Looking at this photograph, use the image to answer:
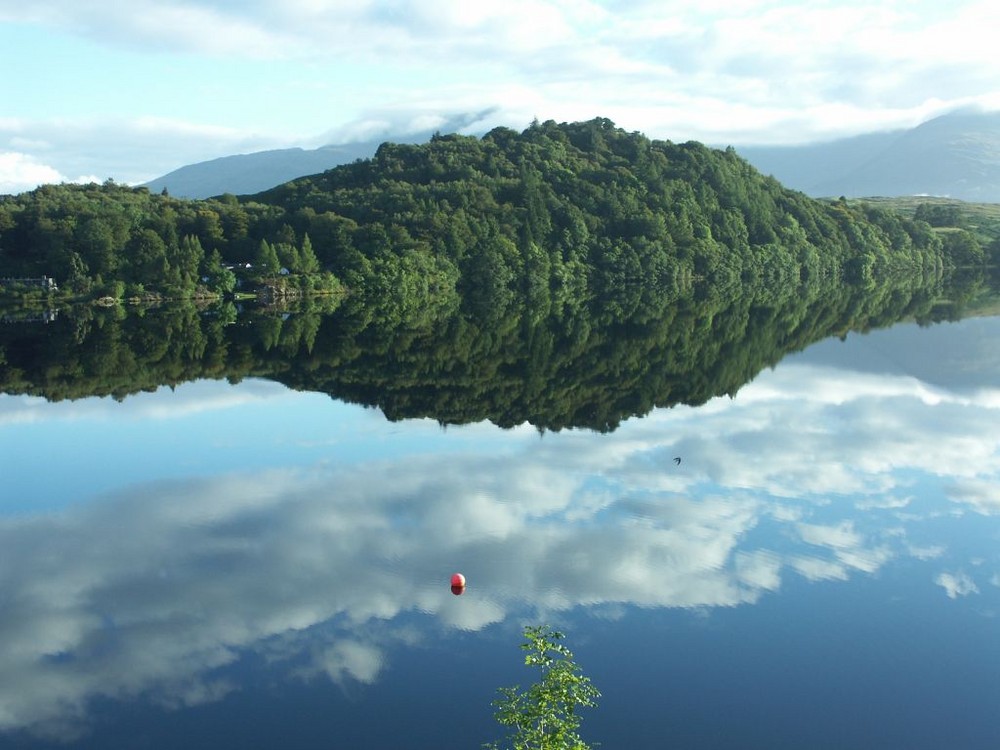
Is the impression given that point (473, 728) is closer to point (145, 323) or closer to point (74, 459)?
point (74, 459)

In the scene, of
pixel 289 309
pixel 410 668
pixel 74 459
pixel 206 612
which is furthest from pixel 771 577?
pixel 289 309

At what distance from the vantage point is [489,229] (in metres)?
128

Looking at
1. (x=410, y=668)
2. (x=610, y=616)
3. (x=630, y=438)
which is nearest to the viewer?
(x=410, y=668)

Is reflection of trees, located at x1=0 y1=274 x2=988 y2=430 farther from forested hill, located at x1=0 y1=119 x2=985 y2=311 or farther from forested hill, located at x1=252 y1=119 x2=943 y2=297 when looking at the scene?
forested hill, located at x1=252 y1=119 x2=943 y2=297

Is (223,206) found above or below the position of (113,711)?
above

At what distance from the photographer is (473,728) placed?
16.1 m

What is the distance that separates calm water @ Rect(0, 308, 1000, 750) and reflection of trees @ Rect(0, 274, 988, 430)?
22.1ft

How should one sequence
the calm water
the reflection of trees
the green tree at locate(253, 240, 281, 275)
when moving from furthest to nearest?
1. the green tree at locate(253, 240, 281, 275)
2. the reflection of trees
3. the calm water

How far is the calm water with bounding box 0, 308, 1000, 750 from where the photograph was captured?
54.9 feet

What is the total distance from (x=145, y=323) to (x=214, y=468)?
47814mm

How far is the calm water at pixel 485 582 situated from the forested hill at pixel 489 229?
60.0 m

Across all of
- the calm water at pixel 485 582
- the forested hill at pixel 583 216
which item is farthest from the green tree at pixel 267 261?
the calm water at pixel 485 582

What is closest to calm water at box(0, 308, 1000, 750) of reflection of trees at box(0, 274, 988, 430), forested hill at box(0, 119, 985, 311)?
reflection of trees at box(0, 274, 988, 430)

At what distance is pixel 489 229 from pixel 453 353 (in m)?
70.8
